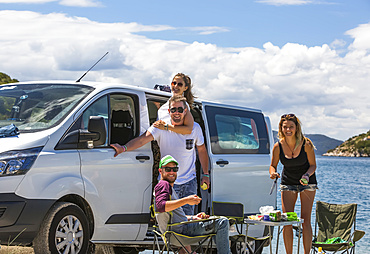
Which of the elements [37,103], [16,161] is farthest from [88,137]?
[16,161]

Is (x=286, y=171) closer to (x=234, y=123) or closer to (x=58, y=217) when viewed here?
(x=234, y=123)

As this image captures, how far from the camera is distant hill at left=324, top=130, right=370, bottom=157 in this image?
17512cm

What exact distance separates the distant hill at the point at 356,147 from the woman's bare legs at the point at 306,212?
169 m

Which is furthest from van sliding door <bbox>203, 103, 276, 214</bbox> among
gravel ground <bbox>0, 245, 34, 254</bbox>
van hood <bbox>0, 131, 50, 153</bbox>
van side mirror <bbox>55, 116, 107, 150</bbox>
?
van hood <bbox>0, 131, 50, 153</bbox>

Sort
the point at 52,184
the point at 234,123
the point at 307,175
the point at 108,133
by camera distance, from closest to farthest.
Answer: the point at 52,184
the point at 108,133
the point at 307,175
the point at 234,123

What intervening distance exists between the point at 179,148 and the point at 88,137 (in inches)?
46.1

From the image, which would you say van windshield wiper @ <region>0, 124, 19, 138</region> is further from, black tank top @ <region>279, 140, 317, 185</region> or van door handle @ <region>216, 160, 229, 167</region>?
black tank top @ <region>279, 140, 317, 185</region>

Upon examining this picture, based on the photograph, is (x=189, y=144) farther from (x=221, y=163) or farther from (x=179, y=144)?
(x=221, y=163)

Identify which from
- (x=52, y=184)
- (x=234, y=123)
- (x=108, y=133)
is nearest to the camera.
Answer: (x=52, y=184)

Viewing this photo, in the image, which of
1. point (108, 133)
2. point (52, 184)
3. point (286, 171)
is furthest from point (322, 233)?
point (52, 184)

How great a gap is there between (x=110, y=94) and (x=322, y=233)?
3.84m

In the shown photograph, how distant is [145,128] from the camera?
706 cm

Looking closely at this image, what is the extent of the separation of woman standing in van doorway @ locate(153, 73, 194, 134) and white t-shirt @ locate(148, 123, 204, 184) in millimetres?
61

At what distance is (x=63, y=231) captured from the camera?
19.9 feet
